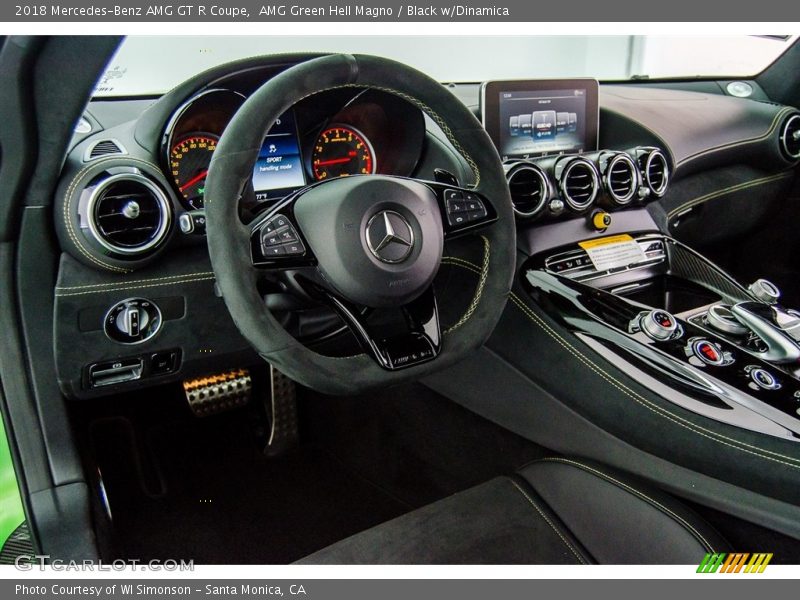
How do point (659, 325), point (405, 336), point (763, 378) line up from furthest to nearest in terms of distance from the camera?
point (659, 325) < point (763, 378) < point (405, 336)

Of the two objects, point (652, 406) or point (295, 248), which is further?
point (652, 406)

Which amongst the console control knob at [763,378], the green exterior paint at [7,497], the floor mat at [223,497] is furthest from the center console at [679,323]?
the green exterior paint at [7,497]

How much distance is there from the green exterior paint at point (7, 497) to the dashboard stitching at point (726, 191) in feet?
6.24

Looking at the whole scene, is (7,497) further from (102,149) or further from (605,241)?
(605,241)

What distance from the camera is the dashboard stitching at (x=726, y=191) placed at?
2.19m

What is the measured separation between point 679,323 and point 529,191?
0.47 m

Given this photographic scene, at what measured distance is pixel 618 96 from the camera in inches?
87.0

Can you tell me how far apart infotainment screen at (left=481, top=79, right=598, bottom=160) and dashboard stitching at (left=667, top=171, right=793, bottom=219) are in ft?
1.53

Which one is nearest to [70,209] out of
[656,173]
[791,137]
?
[656,173]

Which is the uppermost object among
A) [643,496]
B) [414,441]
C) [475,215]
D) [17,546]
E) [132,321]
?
[475,215]

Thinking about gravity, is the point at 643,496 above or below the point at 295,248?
below

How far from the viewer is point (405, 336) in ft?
3.69

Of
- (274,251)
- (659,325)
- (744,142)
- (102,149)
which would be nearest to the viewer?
(274,251)

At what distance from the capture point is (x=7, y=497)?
1.41 meters
